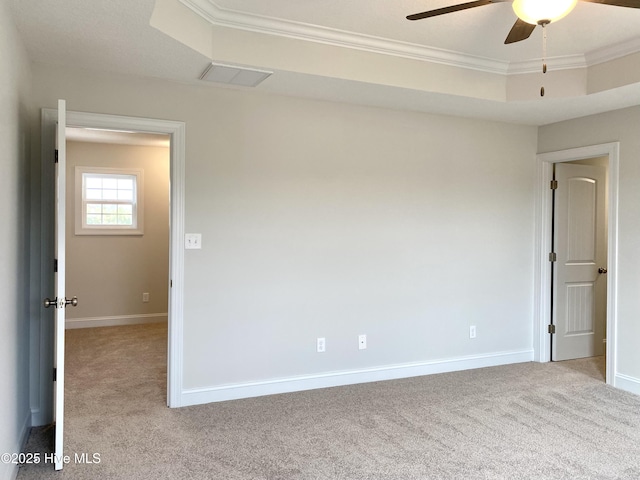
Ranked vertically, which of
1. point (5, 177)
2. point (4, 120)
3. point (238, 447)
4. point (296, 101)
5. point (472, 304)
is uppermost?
point (296, 101)

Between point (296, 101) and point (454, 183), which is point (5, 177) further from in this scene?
point (454, 183)

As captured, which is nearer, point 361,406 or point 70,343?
point 361,406

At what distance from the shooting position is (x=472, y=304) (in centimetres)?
440

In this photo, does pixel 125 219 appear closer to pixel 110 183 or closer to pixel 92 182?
pixel 110 183

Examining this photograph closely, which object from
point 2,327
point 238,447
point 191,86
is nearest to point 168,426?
point 238,447

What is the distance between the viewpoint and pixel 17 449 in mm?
2566

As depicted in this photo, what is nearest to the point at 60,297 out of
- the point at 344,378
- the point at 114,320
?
the point at 344,378

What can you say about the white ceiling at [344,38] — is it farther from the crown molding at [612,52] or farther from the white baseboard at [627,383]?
the white baseboard at [627,383]

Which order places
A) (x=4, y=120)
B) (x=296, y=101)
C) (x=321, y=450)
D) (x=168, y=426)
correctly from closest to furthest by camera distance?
(x=4, y=120), (x=321, y=450), (x=168, y=426), (x=296, y=101)

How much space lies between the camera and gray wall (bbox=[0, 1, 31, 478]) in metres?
2.13

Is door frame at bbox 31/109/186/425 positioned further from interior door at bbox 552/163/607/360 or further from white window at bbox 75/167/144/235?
interior door at bbox 552/163/607/360

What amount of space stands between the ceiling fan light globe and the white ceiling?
714 millimetres

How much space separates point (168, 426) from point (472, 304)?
2788 mm

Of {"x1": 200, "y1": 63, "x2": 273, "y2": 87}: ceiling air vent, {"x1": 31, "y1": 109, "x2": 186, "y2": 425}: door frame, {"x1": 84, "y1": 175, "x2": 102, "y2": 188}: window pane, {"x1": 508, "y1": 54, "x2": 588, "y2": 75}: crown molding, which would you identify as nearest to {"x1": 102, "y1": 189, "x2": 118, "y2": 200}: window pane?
{"x1": 84, "y1": 175, "x2": 102, "y2": 188}: window pane
